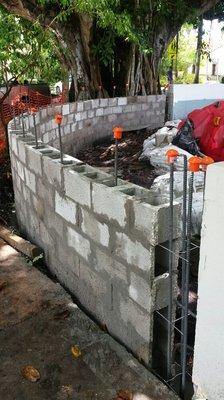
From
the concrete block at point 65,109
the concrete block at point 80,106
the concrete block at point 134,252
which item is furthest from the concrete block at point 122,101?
the concrete block at point 134,252

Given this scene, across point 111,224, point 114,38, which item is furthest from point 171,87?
point 111,224

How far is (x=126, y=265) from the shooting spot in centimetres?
276

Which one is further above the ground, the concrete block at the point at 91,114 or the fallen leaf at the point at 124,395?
the concrete block at the point at 91,114

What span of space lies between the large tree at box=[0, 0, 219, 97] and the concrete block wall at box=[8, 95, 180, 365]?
6.13 m

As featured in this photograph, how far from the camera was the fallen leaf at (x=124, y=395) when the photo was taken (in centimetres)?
246

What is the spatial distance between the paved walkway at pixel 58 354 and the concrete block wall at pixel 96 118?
135 inches

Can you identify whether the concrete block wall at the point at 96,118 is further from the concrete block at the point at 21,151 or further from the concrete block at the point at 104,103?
the concrete block at the point at 21,151

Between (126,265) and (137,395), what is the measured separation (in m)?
0.83

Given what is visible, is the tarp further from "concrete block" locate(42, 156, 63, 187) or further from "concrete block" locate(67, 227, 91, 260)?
"concrete block" locate(67, 227, 91, 260)

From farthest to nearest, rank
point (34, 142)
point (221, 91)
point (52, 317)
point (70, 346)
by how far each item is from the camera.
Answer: point (221, 91) < point (34, 142) < point (52, 317) < point (70, 346)

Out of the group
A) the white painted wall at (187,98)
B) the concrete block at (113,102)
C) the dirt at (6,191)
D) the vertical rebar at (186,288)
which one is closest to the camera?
the vertical rebar at (186,288)

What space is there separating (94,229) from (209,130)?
478 cm

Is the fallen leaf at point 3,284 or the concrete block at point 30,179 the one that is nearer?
the fallen leaf at point 3,284

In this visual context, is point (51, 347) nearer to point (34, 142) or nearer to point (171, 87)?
point (34, 142)
